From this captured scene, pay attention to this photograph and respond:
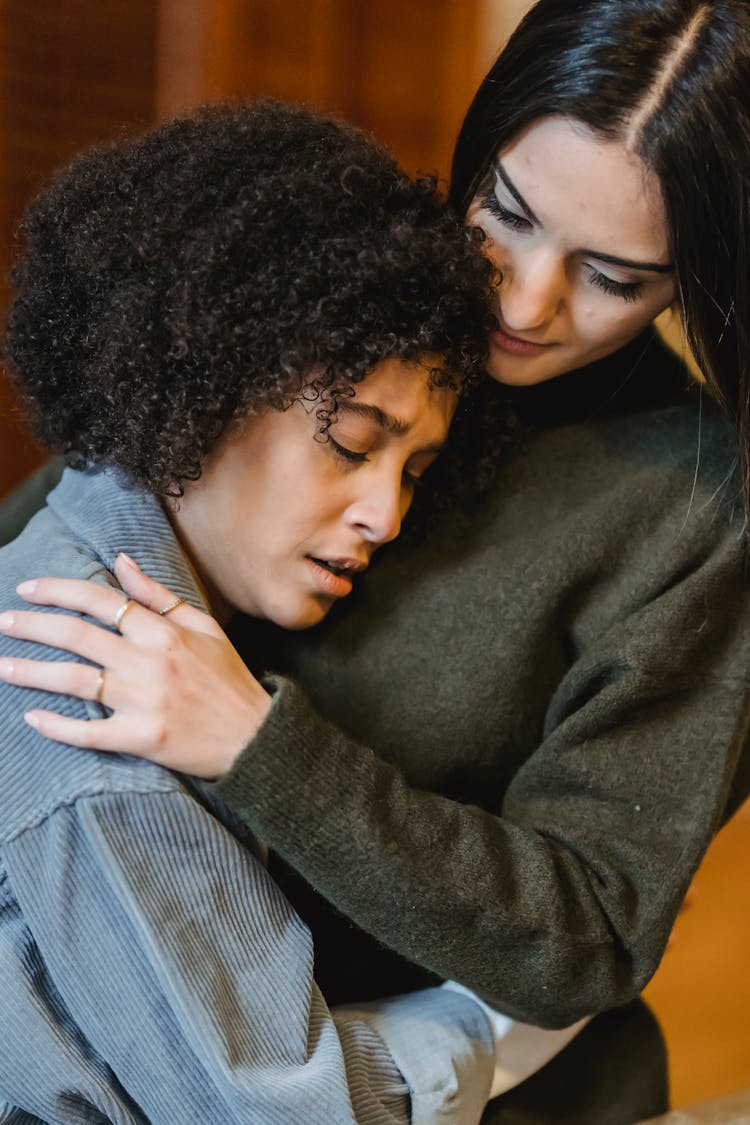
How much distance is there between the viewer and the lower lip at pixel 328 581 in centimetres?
117

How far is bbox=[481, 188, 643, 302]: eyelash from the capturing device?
3.81ft

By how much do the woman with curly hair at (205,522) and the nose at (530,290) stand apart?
3 cm

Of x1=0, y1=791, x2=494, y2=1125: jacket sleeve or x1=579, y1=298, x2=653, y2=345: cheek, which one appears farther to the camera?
x1=579, y1=298, x2=653, y2=345: cheek

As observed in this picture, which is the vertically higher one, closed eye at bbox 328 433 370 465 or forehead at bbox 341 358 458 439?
forehead at bbox 341 358 458 439

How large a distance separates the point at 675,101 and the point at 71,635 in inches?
27.9

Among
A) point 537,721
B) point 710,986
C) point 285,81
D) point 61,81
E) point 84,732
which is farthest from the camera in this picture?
point 285,81

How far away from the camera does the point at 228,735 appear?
0.98 m

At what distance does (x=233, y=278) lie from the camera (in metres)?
1.05

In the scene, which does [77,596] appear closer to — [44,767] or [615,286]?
[44,767]

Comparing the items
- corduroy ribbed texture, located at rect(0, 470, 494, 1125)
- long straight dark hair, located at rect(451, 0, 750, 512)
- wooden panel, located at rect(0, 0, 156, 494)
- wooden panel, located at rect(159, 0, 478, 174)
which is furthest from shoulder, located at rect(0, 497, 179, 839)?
wooden panel, located at rect(159, 0, 478, 174)

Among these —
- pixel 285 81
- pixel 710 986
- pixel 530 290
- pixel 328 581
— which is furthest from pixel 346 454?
pixel 285 81

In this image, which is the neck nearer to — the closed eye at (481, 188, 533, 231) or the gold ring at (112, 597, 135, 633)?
the gold ring at (112, 597, 135, 633)

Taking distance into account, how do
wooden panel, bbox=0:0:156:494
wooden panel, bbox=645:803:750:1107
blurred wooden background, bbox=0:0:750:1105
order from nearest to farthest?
wooden panel, bbox=645:803:750:1107 < blurred wooden background, bbox=0:0:750:1105 < wooden panel, bbox=0:0:156:494

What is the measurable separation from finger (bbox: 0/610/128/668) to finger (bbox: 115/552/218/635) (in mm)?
59
